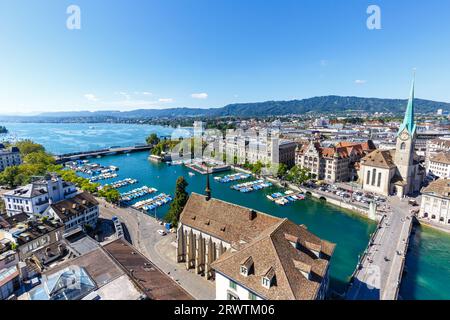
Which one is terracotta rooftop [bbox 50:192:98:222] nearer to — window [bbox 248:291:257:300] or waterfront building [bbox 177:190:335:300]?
waterfront building [bbox 177:190:335:300]

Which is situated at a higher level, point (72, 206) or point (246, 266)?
point (246, 266)

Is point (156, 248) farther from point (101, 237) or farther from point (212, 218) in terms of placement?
point (212, 218)

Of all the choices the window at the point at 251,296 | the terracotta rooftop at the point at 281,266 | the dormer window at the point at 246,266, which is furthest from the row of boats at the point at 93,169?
the window at the point at 251,296

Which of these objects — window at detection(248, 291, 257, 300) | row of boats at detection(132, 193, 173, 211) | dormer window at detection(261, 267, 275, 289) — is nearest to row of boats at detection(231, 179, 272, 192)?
row of boats at detection(132, 193, 173, 211)

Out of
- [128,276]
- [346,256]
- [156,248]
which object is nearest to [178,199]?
[156,248]

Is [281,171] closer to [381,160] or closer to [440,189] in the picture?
[381,160]

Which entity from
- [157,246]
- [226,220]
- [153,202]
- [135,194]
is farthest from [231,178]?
[226,220]
